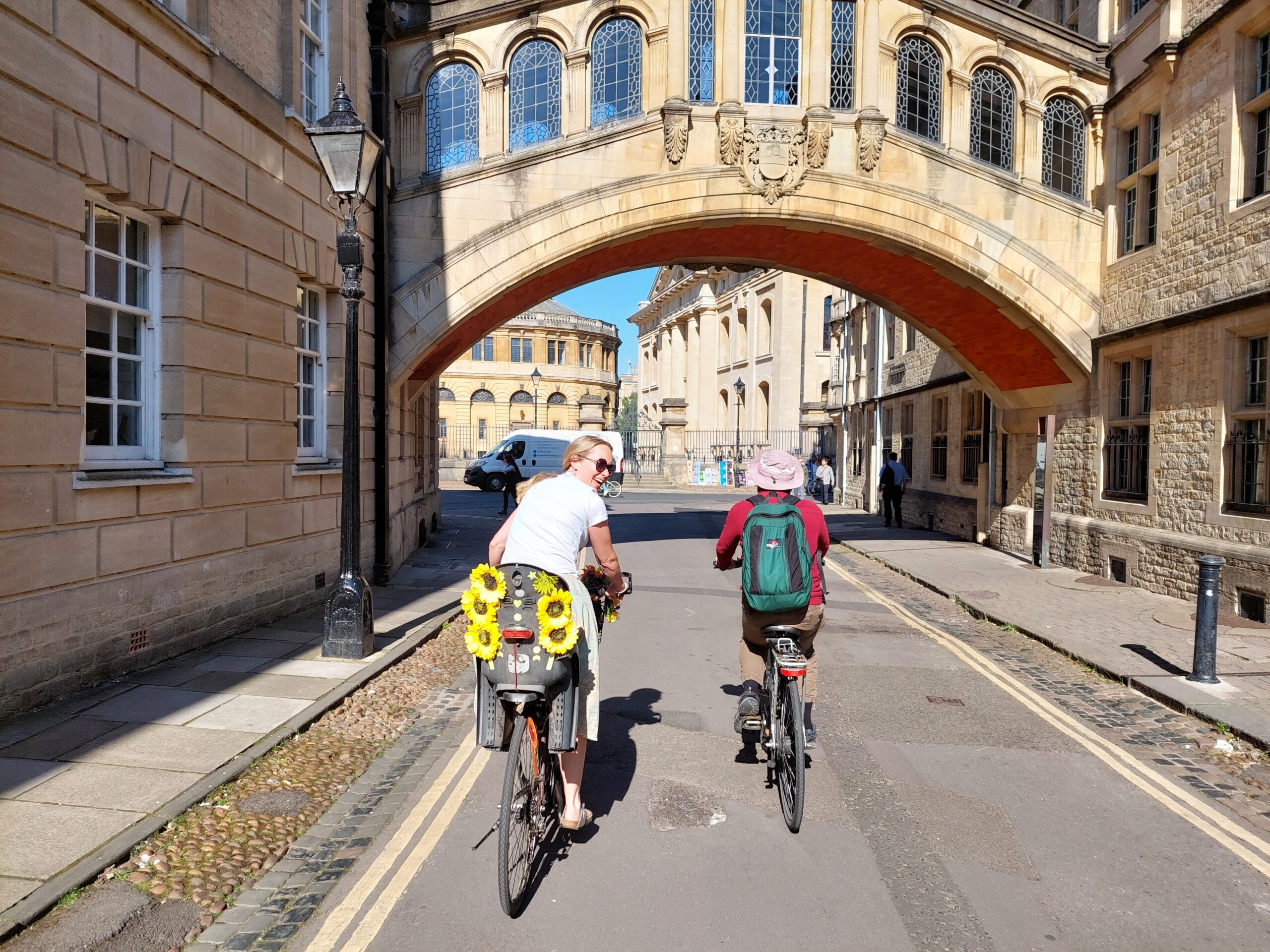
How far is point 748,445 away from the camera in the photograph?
48625 mm

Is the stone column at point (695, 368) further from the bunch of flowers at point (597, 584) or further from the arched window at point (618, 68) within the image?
the bunch of flowers at point (597, 584)

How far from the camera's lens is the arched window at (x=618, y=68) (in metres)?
14.6

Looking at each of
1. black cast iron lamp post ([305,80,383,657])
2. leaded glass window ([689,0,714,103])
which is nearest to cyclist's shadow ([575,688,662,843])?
black cast iron lamp post ([305,80,383,657])

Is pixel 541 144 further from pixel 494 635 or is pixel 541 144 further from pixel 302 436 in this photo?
pixel 494 635

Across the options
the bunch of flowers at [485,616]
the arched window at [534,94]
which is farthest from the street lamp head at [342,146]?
the arched window at [534,94]

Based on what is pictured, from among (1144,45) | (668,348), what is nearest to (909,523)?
(1144,45)

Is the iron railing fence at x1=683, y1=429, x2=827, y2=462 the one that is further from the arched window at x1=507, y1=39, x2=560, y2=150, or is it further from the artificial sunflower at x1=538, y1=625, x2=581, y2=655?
the artificial sunflower at x1=538, y1=625, x2=581, y2=655

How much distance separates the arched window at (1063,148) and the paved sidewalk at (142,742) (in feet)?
41.4

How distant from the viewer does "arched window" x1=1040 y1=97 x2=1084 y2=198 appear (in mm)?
15422

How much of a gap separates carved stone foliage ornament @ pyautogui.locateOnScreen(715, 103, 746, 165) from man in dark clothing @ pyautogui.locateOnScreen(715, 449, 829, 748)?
10337 millimetres

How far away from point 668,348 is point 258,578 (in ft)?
196

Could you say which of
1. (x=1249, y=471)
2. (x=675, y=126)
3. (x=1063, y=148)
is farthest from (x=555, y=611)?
(x=1063, y=148)

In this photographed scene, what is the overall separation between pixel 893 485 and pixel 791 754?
1990 cm

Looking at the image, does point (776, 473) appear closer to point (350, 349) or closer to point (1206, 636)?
point (350, 349)
